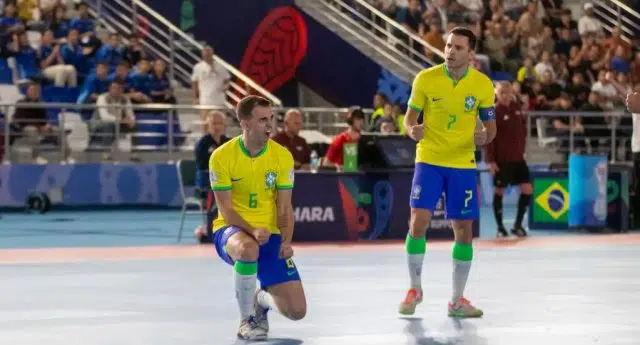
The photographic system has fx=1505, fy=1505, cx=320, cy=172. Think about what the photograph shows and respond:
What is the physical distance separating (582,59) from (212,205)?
613 inches

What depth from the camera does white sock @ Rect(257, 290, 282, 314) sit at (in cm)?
1038

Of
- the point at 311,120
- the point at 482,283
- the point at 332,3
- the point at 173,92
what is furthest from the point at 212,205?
the point at 332,3

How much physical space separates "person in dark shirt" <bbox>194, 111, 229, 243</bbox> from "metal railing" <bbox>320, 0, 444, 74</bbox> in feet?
40.3

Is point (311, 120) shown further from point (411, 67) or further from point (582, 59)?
point (582, 59)

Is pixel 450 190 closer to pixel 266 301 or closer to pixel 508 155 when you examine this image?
pixel 266 301

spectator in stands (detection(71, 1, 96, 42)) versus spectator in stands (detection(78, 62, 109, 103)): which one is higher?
spectator in stands (detection(71, 1, 96, 42))

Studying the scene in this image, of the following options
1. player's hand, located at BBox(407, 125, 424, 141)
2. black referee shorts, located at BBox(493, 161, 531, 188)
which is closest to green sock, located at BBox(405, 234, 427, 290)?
player's hand, located at BBox(407, 125, 424, 141)

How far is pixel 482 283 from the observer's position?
14336 millimetres

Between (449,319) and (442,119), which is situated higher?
(442,119)

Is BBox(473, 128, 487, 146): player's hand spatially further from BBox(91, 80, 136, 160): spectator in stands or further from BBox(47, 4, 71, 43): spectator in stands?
BBox(47, 4, 71, 43): spectator in stands

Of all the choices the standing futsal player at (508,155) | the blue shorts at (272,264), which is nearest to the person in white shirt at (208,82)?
the standing futsal player at (508,155)

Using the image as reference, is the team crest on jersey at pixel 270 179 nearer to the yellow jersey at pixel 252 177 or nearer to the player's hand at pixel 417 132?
the yellow jersey at pixel 252 177

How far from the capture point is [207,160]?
63.4 feet

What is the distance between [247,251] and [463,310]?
2.18 metres
